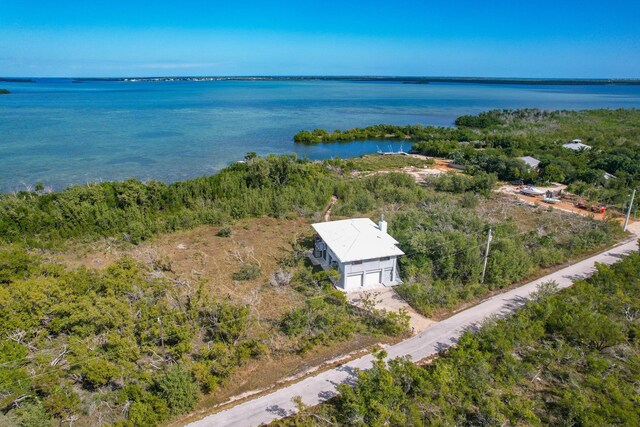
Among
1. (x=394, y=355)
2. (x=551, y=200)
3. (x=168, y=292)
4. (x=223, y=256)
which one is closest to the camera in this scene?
(x=394, y=355)

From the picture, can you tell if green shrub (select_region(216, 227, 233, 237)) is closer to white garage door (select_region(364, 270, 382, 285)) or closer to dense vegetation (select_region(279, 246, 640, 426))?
white garage door (select_region(364, 270, 382, 285))

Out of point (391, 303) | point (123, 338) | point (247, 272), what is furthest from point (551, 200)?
point (123, 338)

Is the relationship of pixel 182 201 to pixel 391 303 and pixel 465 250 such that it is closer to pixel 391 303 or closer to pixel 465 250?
pixel 391 303

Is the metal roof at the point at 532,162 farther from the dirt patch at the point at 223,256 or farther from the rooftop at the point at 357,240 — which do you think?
the rooftop at the point at 357,240

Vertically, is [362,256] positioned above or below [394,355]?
above

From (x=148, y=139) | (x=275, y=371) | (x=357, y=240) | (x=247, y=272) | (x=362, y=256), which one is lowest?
(x=275, y=371)

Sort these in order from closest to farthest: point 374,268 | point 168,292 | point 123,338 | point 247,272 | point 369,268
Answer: point 123,338 → point 168,292 → point 369,268 → point 374,268 → point 247,272

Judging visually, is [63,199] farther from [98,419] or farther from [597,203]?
[597,203]
